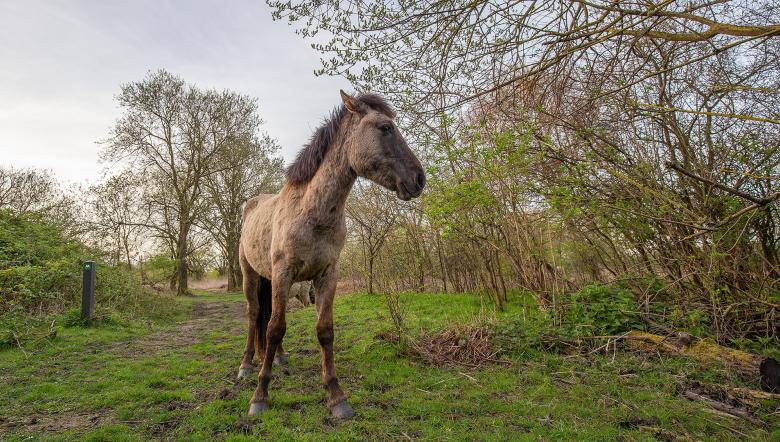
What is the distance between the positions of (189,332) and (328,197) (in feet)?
21.8

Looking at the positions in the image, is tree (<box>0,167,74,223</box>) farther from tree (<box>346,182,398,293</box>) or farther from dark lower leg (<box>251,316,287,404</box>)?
dark lower leg (<box>251,316,287,404</box>)

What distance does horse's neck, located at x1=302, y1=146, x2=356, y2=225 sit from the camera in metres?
3.52

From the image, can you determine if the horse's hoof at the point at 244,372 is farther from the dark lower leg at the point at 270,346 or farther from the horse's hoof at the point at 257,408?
the horse's hoof at the point at 257,408

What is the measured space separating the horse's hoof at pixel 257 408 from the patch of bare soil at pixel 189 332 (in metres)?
3.75

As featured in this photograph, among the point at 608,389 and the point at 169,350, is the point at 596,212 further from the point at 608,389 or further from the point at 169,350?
the point at 169,350

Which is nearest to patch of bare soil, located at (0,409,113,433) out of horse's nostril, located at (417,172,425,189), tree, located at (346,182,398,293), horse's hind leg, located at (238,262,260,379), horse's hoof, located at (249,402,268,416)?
horse's hoof, located at (249,402,268,416)

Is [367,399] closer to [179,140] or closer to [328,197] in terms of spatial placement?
[328,197]

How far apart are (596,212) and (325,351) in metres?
4.32

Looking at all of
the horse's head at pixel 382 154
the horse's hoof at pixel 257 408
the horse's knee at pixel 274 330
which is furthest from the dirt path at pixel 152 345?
the horse's head at pixel 382 154

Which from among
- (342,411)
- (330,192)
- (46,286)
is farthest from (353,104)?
(46,286)

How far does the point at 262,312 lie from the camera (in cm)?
502

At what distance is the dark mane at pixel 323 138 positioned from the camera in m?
3.66

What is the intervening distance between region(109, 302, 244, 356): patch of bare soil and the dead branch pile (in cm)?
447

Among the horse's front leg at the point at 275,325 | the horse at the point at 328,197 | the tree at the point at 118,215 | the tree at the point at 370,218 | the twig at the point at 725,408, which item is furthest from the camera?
the tree at the point at 118,215
